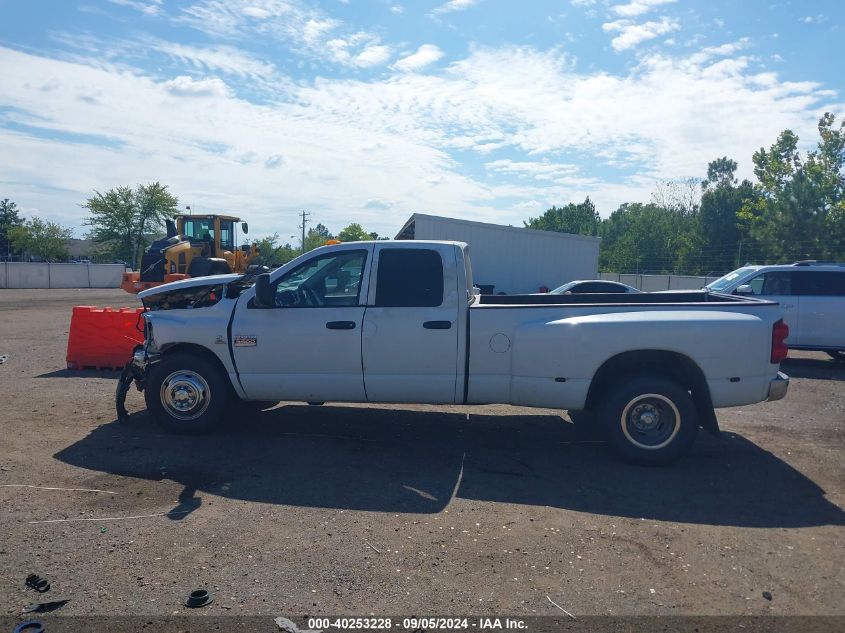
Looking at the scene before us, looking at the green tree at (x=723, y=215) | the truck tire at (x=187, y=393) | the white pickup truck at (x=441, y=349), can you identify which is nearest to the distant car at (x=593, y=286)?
the white pickup truck at (x=441, y=349)

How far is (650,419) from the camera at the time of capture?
6.16 meters

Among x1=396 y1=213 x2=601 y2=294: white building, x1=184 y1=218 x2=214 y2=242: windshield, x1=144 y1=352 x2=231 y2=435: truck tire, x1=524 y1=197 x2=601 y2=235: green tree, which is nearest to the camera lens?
x1=144 y1=352 x2=231 y2=435: truck tire

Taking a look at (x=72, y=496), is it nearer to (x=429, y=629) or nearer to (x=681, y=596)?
(x=429, y=629)

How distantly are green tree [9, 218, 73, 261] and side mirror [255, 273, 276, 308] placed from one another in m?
69.2

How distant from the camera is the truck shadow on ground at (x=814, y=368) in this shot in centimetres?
1147

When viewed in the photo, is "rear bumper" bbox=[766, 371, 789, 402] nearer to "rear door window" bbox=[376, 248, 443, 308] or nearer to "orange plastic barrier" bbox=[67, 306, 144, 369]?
"rear door window" bbox=[376, 248, 443, 308]

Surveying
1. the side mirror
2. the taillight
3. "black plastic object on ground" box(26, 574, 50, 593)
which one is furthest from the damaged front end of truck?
the taillight

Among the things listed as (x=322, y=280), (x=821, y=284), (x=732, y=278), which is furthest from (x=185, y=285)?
(x=821, y=284)

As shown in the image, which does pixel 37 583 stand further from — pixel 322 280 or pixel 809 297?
pixel 809 297

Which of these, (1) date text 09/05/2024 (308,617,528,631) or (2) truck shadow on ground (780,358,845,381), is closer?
(1) date text 09/05/2024 (308,617,528,631)

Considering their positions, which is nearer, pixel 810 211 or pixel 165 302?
pixel 165 302

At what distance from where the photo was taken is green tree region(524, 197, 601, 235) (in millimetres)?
81750

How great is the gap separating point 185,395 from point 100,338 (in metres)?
4.65

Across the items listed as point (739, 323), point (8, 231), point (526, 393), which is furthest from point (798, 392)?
point (8, 231)
